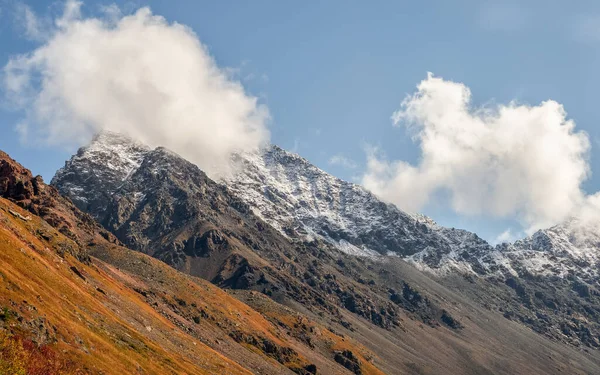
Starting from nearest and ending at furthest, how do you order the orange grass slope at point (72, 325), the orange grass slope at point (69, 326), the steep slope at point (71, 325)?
the orange grass slope at point (69, 326) → the steep slope at point (71, 325) → the orange grass slope at point (72, 325)

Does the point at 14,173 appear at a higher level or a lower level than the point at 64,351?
higher

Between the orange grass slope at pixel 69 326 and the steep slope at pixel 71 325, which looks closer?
the orange grass slope at pixel 69 326

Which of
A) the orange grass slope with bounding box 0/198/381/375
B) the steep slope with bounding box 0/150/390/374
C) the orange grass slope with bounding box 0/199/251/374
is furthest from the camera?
the orange grass slope with bounding box 0/199/251/374

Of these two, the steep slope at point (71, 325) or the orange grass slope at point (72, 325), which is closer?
the steep slope at point (71, 325)

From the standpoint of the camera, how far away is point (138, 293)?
15862 centimetres

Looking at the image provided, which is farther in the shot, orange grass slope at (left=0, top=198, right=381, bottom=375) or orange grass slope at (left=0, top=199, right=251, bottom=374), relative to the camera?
orange grass slope at (left=0, top=199, right=251, bottom=374)

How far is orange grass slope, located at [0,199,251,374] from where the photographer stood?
172 feet

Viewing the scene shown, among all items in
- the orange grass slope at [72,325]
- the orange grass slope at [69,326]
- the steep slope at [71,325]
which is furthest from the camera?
the orange grass slope at [72,325]

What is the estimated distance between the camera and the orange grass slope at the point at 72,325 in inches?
2062

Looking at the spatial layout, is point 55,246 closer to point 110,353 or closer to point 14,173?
point 110,353

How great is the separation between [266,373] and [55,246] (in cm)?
7521

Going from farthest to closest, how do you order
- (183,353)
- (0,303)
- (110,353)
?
(183,353), (110,353), (0,303)

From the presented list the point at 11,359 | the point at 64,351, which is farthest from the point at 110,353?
the point at 11,359

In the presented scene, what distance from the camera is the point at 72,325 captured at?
6322 cm
